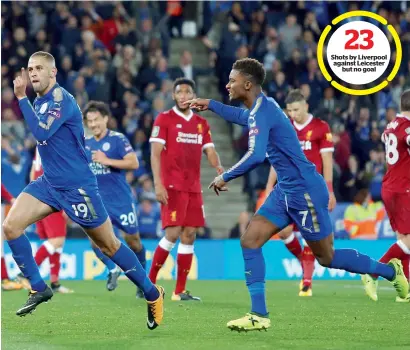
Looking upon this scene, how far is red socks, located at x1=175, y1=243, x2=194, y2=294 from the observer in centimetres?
1178

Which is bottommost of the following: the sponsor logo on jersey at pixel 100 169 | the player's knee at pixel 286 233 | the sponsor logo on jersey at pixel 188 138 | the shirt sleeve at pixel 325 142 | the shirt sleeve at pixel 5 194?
the player's knee at pixel 286 233

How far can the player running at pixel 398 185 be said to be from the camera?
1102 centimetres

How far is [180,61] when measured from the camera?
2069 centimetres

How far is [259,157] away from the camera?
25.9ft

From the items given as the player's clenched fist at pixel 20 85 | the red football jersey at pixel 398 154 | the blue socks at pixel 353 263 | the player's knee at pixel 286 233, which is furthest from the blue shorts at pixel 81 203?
the player's knee at pixel 286 233

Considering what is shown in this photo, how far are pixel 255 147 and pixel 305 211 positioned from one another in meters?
0.81

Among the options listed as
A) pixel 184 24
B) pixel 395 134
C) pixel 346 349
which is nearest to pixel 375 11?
pixel 184 24

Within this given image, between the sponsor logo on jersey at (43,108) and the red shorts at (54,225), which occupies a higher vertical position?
the sponsor logo on jersey at (43,108)

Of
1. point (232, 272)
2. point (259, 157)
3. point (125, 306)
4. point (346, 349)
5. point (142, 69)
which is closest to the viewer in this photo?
point (346, 349)

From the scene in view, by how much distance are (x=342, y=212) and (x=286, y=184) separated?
8741 mm

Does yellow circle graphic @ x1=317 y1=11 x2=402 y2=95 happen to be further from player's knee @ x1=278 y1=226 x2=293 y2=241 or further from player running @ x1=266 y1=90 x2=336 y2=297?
player's knee @ x1=278 y1=226 x2=293 y2=241

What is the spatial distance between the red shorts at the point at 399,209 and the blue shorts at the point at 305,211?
2954 mm

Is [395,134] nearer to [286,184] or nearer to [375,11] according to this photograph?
[286,184]

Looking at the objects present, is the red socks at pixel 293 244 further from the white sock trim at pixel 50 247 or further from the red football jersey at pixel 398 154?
the white sock trim at pixel 50 247
